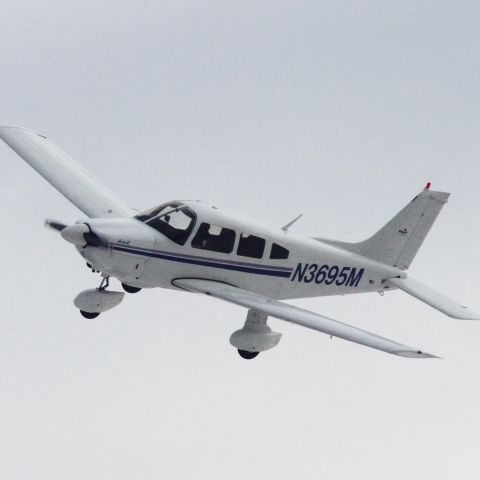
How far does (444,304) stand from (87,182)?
8343 mm

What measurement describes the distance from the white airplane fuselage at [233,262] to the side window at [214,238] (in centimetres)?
6

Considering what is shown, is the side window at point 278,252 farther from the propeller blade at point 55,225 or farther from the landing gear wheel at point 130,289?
the propeller blade at point 55,225

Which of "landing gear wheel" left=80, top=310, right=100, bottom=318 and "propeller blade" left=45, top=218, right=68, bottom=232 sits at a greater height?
"propeller blade" left=45, top=218, right=68, bottom=232

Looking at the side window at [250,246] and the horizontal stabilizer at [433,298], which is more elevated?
the horizontal stabilizer at [433,298]

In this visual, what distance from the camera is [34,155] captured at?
2386 cm

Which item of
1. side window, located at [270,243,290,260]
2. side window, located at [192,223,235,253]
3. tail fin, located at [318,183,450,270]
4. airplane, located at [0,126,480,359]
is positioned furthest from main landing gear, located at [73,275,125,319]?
tail fin, located at [318,183,450,270]

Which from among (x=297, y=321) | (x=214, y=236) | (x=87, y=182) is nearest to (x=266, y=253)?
(x=214, y=236)

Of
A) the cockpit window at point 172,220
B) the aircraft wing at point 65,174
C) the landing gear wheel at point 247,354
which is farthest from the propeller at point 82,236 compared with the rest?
the landing gear wheel at point 247,354

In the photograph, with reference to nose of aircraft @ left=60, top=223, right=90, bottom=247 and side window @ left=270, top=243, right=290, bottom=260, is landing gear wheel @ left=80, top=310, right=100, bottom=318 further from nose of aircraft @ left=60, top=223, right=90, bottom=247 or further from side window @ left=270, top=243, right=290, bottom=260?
side window @ left=270, top=243, right=290, bottom=260

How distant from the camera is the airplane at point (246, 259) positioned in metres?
18.6

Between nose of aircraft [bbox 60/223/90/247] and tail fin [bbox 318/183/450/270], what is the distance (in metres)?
6.10

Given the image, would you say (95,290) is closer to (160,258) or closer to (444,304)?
(160,258)

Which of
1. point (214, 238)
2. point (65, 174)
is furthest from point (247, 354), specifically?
point (65, 174)

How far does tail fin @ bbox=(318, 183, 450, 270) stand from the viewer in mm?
21375
